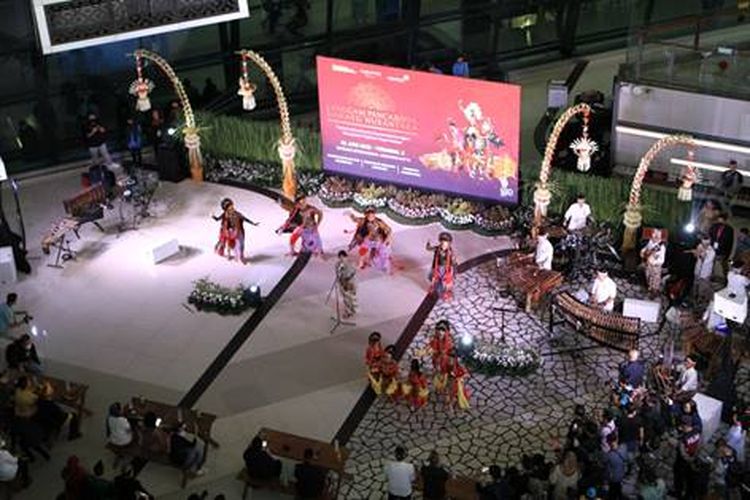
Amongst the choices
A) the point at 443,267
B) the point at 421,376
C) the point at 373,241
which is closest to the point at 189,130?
the point at 373,241

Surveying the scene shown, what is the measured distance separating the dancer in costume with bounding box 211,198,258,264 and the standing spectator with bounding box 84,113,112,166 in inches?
175

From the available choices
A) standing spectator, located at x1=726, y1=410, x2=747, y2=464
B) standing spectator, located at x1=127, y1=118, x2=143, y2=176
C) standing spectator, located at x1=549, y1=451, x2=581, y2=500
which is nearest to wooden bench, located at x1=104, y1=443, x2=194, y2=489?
→ standing spectator, located at x1=549, y1=451, x2=581, y2=500

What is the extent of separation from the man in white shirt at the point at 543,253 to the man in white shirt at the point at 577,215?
0.84m

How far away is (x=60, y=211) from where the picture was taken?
24672mm

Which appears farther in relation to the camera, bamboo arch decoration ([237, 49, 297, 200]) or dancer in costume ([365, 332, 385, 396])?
bamboo arch decoration ([237, 49, 297, 200])

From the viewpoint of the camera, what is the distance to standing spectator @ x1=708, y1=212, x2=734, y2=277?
2059cm

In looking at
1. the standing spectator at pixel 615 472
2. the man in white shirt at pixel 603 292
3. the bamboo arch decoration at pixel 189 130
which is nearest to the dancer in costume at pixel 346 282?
the man in white shirt at pixel 603 292

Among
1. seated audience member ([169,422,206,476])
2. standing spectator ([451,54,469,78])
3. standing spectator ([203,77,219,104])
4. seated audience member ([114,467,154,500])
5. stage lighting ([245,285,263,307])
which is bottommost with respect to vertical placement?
seated audience member ([169,422,206,476])

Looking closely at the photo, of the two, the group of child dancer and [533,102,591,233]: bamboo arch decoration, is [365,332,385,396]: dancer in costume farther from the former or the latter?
[533,102,591,233]: bamboo arch decoration

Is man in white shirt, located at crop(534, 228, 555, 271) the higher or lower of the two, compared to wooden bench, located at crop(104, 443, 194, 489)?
higher

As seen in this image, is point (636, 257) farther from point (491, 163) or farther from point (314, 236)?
point (314, 236)

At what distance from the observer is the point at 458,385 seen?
18.1 metres

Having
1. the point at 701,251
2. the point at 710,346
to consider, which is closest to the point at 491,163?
the point at 701,251

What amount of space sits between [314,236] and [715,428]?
8118 millimetres
